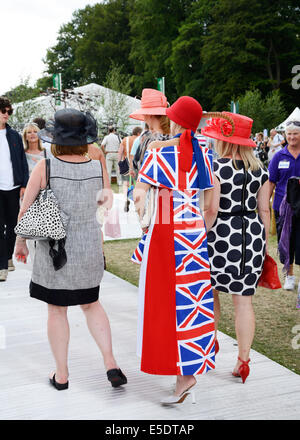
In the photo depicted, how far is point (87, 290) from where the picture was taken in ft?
11.0

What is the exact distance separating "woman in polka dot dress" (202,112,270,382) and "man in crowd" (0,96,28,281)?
10.2ft

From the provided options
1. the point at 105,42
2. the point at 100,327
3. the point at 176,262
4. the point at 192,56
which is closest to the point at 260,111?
the point at 192,56

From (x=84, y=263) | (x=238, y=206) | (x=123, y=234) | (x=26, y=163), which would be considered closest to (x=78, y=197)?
(x=84, y=263)

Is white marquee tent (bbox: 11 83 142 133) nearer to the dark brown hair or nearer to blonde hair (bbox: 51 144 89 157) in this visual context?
the dark brown hair

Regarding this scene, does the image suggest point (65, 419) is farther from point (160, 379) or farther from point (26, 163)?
point (26, 163)

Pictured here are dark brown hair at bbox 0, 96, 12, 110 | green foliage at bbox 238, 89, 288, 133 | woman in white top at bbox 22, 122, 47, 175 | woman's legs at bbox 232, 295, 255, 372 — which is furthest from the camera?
green foliage at bbox 238, 89, 288, 133

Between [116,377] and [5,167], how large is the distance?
3357 mm

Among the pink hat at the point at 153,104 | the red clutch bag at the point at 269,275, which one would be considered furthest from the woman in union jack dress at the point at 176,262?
the pink hat at the point at 153,104

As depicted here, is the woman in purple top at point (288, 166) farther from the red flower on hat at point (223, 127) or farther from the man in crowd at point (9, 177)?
the man in crowd at point (9, 177)

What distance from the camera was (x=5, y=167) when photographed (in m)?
6.07

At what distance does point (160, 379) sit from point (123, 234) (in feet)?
19.9

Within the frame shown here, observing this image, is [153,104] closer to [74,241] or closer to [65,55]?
[74,241]

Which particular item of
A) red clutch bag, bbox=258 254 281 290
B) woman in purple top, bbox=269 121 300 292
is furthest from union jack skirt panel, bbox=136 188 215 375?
woman in purple top, bbox=269 121 300 292

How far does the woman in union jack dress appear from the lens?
316 cm
